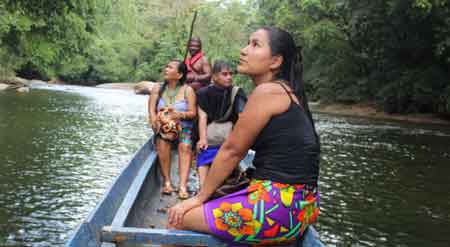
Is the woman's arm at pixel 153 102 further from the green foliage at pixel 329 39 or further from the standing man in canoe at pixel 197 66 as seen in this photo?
the green foliage at pixel 329 39

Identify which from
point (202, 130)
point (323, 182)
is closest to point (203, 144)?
point (202, 130)

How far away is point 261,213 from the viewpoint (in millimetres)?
2156

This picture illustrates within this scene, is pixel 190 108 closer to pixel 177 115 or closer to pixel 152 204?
pixel 177 115

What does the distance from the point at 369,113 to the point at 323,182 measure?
838 inches

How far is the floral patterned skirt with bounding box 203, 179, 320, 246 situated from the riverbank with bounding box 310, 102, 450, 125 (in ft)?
79.1

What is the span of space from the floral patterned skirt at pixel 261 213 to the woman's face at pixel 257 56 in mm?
565

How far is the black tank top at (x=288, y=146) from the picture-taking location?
2.19 meters

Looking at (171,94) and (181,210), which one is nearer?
(181,210)

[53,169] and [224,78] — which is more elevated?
[224,78]

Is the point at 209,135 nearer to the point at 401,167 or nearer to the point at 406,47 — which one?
the point at 401,167

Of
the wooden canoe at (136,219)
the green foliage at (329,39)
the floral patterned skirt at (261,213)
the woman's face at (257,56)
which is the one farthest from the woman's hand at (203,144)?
the green foliage at (329,39)

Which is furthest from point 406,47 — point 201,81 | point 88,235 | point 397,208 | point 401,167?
point 88,235

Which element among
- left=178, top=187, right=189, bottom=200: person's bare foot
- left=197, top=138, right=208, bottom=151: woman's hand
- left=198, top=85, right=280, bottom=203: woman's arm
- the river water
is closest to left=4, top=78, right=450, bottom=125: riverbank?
the river water

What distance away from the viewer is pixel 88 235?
2877 mm
